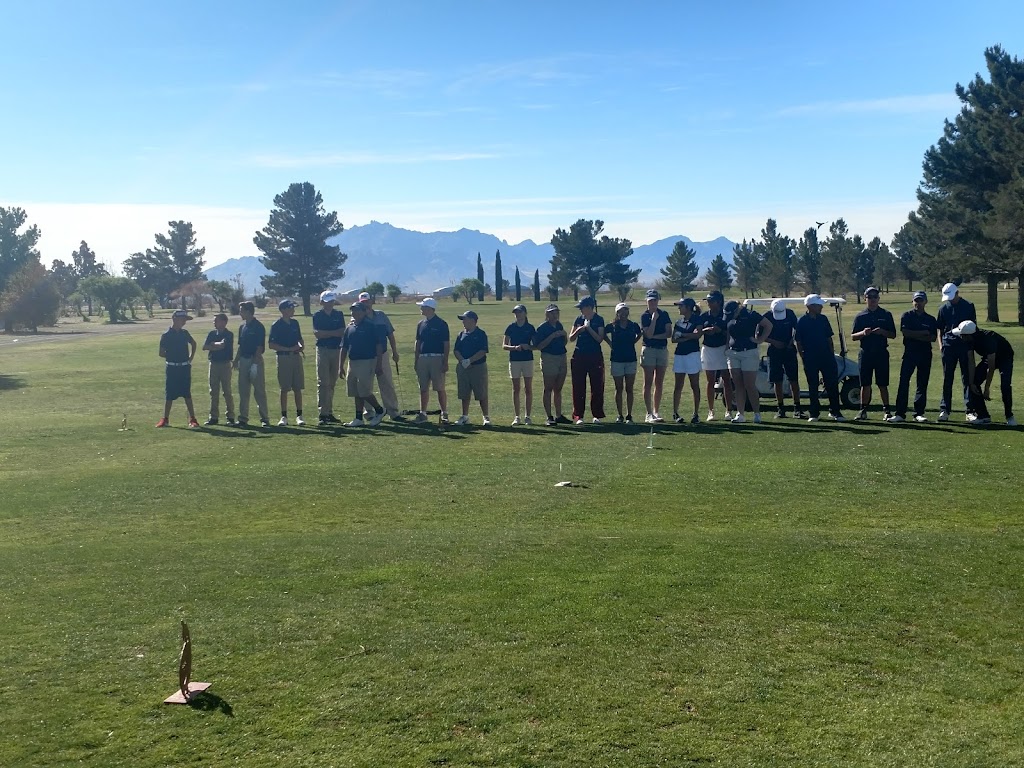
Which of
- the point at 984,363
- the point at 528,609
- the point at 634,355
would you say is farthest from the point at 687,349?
the point at 528,609

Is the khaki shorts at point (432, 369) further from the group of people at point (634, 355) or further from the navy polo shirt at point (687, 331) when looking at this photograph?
the navy polo shirt at point (687, 331)

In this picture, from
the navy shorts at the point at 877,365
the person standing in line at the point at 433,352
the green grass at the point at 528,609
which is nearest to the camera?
the green grass at the point at 528,609

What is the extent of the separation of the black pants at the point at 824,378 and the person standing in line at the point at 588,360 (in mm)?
3220

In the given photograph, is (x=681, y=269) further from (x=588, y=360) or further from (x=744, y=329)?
(x=744, y=329)

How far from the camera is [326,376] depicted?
17.1 metres

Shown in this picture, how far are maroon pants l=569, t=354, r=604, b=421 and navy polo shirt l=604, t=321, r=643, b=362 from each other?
298mm

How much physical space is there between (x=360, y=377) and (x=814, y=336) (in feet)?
23.7

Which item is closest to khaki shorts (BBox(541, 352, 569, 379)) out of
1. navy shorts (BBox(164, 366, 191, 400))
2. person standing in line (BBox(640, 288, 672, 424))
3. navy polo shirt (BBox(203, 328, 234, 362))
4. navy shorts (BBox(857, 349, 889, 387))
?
person standing in line (BBox(640, 288, 672, 424))

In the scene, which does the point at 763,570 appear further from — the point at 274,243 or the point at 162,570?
the point at 274,243

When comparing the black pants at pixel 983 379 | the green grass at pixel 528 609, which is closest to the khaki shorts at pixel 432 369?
the green grass at pixel 528 609

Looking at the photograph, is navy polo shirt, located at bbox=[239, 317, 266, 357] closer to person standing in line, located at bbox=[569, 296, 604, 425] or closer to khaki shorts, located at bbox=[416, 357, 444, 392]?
khaki shorts, located at bbox=[416, 357, 444, 392]

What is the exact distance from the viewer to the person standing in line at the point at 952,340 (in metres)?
14.1

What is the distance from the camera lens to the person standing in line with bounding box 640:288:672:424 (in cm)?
1569

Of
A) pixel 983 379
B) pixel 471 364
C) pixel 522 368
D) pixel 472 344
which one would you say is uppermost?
pixel 472 344
